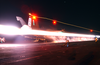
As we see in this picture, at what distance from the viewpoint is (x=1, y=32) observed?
20703mm

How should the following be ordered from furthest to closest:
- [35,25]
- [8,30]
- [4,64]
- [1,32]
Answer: [35,25] → [8,30] → [1,32] → [4,64]

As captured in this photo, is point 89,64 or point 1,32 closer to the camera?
point 89,64

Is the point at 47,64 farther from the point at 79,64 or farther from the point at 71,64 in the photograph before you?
the point at 79,64

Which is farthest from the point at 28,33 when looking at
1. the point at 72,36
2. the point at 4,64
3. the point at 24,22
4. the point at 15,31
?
the point at 72,36

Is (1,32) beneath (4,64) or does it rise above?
above

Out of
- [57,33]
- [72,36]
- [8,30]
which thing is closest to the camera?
[8,30]

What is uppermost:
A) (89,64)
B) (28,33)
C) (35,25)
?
(35,25)

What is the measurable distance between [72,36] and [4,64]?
125ft

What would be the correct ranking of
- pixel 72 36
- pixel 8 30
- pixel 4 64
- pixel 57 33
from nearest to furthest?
1. pixel 4 64
2. pixel 8 30
3. pixel 57 33
4. pixel 72 36

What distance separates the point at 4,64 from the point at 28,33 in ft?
63.5

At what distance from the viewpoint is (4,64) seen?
Result: 491 cm

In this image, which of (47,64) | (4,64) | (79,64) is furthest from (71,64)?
(4,64)

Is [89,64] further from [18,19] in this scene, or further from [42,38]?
[18,19]

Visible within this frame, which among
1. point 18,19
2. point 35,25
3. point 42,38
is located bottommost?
point 42,38
